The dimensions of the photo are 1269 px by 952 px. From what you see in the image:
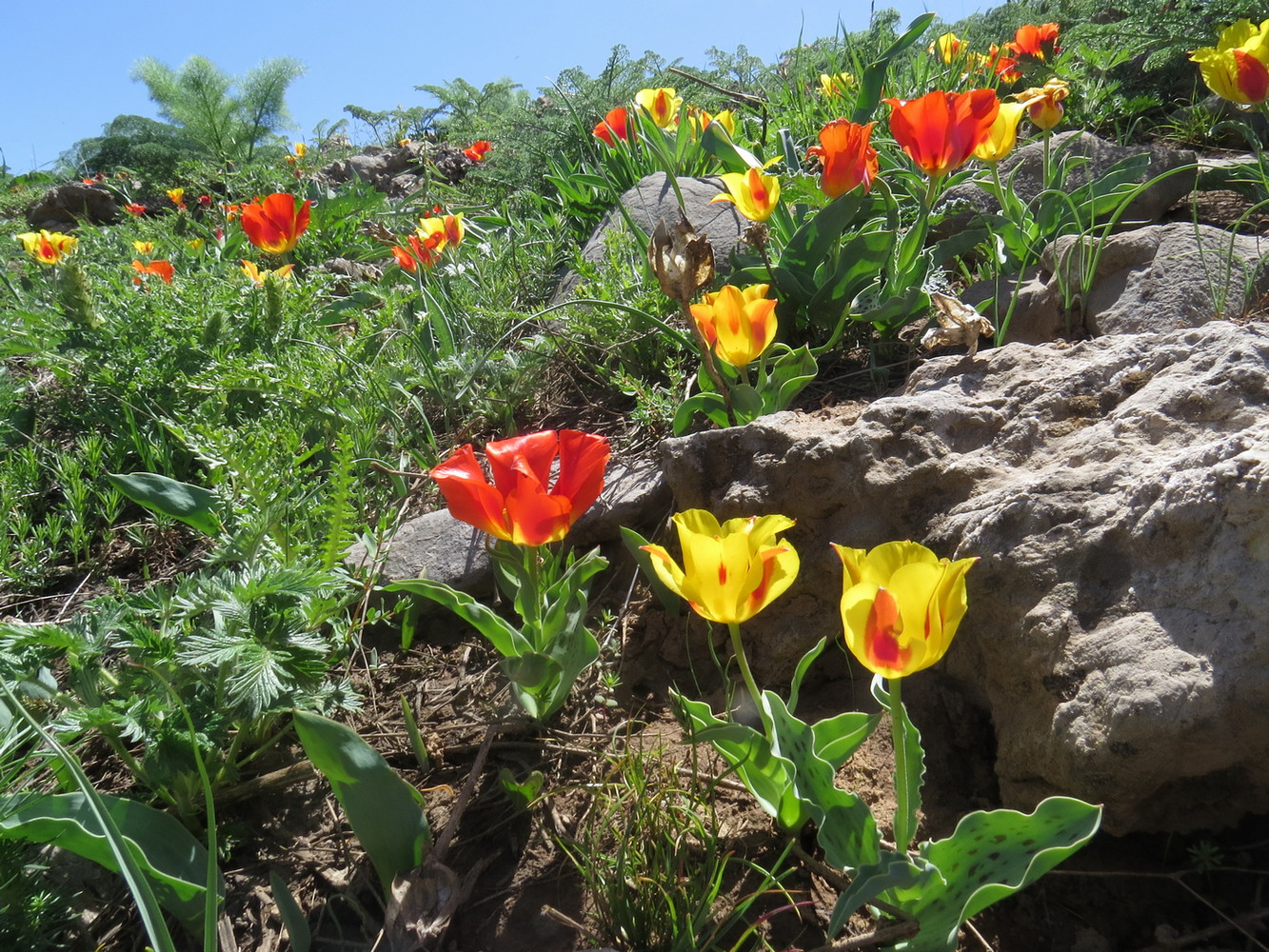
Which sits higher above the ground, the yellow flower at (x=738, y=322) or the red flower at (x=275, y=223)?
the red flower at (x=275, y=223)

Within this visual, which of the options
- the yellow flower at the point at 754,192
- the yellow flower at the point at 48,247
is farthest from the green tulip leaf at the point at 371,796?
the yellow flower at the point at 48,247

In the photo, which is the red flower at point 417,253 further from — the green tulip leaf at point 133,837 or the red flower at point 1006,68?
the red flower at point 1006,68

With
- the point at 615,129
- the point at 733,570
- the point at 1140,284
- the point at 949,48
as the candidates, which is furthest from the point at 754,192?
the point at 949,48

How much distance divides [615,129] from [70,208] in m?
6.24

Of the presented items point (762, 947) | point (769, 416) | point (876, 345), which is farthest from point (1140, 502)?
point (876, 345)

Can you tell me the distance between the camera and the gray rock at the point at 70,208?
725 cm

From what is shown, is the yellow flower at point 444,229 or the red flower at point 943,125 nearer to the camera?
the red flower at point 943,125

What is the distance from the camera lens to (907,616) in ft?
3.09

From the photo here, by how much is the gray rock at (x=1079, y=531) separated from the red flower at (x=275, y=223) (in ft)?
7.49

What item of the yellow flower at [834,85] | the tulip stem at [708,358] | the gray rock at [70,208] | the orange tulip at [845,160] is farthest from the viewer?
the gray rock at [70,208]

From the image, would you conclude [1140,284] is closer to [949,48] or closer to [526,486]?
[526,486]

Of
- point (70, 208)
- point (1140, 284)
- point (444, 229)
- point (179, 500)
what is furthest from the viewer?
point (70, 208)

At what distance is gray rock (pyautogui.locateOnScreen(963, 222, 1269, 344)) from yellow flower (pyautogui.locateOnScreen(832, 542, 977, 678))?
4.28 feet

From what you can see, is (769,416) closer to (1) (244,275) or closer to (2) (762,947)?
(2) (762,947)
